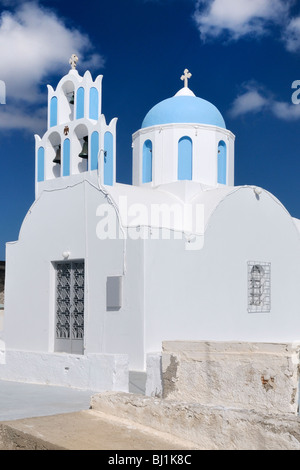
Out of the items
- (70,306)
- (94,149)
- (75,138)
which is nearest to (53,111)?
(75,138)

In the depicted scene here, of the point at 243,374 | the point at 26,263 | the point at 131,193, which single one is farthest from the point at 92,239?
the point at 243,374

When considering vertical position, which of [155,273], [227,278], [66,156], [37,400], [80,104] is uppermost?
[80,104]

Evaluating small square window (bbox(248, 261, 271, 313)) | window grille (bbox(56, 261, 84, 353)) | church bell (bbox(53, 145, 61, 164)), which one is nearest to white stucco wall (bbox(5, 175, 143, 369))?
window grille (bbox(56, 261, 84, 353))

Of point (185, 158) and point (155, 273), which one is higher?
point (185, 158)

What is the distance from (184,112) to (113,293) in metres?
4.55

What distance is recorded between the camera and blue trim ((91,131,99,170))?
10.4 metres

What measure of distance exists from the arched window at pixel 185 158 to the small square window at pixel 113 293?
3.21m

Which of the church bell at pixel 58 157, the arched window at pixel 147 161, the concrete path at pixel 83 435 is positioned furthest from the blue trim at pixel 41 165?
the concrete path at pixel 83 435

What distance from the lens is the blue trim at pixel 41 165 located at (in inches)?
455

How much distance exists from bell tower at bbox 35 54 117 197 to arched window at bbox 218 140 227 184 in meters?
2.90

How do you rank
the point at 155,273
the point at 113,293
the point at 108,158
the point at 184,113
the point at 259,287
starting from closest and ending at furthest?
the point at 155,273 → the point at 113,293 → the point at 108,158 → the point at 259,287 → the point at 184,113

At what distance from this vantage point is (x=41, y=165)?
11.6 metres

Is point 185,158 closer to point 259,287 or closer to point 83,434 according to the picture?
point 259,287
